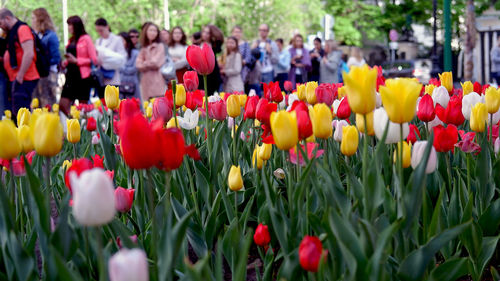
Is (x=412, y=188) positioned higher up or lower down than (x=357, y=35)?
lower down

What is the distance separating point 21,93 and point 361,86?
6419 mm

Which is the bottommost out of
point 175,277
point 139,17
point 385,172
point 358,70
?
point 175,277

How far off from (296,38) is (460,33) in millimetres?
21973

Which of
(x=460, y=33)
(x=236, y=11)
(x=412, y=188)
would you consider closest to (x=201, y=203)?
(x=412, y=188)

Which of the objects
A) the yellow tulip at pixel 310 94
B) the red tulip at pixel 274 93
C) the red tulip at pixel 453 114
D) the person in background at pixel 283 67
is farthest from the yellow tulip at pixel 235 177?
the person in background at pixel 283 67

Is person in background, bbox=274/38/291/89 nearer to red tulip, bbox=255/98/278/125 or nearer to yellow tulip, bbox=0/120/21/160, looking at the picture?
red tulip, bbox=255/98/278/125

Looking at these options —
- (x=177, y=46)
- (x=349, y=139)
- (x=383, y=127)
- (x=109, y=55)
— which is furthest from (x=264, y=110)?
(x=177, y=46)

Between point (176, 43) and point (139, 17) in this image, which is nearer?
point (176, 43)

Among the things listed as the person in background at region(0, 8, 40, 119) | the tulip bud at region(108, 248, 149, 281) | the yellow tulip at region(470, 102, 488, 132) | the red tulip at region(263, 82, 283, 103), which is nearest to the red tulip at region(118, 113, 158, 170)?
the tulip bud at region(108, 248, 149, 281)

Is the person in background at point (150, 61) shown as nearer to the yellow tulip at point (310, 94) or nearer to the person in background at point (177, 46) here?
the person in background at point (177, 46)

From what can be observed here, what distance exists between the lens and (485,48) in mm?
28375

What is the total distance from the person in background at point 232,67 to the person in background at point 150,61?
98cm

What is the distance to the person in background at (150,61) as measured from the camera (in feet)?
28.2

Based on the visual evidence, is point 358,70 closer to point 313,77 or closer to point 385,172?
point 385,172
